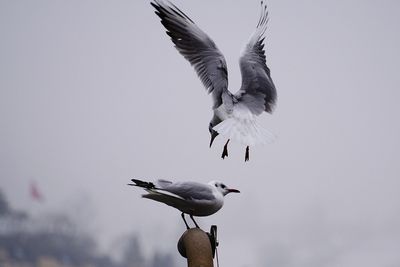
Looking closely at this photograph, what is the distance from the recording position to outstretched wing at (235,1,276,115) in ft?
21.8

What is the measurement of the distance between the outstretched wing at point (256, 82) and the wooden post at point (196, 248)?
2678 millimetres

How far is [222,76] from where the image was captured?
6820mm

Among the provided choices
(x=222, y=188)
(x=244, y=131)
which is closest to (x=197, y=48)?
(x=244, y=131)

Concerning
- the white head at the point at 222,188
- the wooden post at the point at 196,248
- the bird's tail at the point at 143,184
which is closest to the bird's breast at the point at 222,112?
the white head at the point at 222,188

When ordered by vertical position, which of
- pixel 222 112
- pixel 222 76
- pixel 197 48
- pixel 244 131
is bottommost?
pixel 244 131

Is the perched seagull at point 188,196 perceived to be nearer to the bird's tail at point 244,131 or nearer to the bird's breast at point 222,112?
the bird's tail at point 244,131

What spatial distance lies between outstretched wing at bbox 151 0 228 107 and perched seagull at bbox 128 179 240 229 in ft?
7.12

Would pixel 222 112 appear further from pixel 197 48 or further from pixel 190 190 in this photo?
pixel 190 190

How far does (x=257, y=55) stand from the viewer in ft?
24.3

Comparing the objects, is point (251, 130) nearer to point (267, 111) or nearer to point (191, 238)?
point (267, 111)

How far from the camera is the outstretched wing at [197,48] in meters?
6.69

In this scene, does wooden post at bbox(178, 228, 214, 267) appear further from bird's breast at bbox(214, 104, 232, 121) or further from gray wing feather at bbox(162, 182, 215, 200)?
bird's breast at bbox(214, 104, 232, 121)

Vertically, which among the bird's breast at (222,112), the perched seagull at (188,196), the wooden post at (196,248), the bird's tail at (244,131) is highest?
the bird's breast at (222,112)

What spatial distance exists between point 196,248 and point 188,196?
717 millimetres
